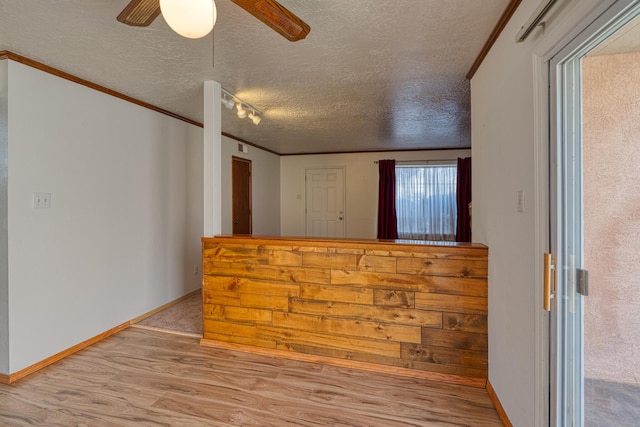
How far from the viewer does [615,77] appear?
1079mm

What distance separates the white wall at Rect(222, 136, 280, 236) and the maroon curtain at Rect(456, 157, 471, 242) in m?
3.61

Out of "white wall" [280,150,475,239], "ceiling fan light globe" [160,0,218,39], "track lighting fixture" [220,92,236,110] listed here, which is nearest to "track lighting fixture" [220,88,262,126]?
"track lighting fixture" [220,92,236,110]

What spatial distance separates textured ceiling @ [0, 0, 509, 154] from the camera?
1.62m

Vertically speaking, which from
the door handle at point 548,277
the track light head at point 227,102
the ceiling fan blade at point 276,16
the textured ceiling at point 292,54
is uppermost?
the textured ceiling at point 292,54

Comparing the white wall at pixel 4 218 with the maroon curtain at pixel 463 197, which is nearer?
the white wall at pixel 4 218

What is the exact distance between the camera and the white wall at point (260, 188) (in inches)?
177

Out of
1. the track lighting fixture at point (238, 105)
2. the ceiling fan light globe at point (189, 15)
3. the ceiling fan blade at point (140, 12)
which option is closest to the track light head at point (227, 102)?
the track lighting fixture at point (238, 105)

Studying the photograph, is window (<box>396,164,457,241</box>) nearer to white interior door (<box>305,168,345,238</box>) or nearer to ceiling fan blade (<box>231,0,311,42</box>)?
white interior door (<box>305,168,345,238</box>)

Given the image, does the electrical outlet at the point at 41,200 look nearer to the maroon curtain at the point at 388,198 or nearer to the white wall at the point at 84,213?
the white wall at the point at 84,213

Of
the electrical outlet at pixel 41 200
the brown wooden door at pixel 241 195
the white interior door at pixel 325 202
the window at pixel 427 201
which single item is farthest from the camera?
the white interior door at pixel 325 202

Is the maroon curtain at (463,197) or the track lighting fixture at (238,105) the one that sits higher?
the track lighting fixture at (238,105)

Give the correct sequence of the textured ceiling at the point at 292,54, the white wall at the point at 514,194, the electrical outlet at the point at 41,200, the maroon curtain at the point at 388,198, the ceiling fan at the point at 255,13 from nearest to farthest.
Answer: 1. the ceiling fan at the point at 255,13
2. the white wall at the point at 514,194
3. the textured ceiling at the point at 292,54
4. the electrical outlet at the point at 41,200
5. the maroon curtain at the point at 388,198

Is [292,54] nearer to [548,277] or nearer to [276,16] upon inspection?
[276,16]

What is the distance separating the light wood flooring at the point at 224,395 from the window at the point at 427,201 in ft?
12.4
